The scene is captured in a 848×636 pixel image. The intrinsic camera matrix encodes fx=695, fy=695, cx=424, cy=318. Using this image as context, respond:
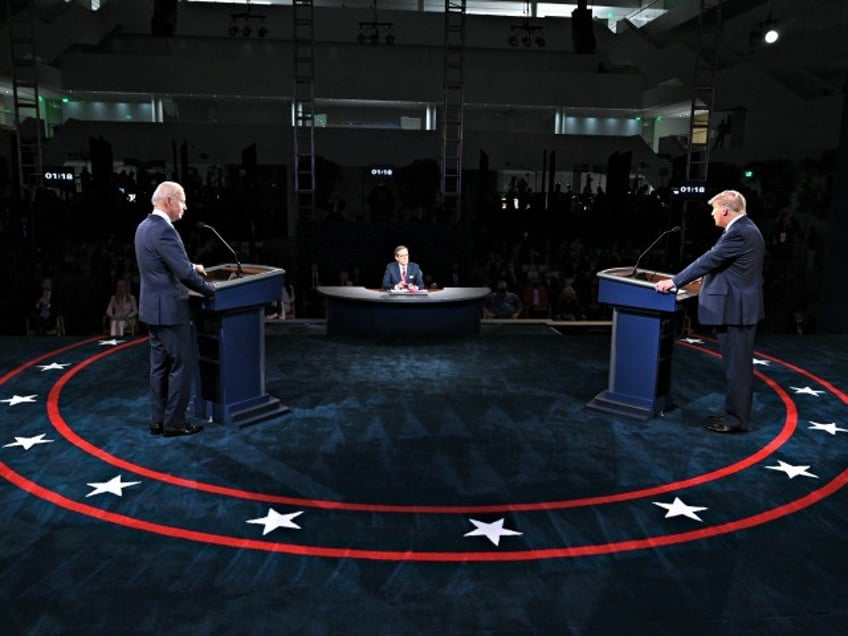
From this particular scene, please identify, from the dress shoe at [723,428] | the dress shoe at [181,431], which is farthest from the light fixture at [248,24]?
the dress shoe at [723,428]

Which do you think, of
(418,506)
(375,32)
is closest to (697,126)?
(375,32)

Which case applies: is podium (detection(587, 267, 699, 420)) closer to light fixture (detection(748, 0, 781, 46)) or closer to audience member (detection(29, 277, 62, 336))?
audience member (detection(29, 277, 62, 336))

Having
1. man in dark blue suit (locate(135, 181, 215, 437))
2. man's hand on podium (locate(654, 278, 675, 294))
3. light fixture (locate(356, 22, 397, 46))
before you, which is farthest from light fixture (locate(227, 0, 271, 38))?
man's hand on podium (locate(654, 278, 675, 294))

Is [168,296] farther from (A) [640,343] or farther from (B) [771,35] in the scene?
(B) [771,35]

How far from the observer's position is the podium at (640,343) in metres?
4.63

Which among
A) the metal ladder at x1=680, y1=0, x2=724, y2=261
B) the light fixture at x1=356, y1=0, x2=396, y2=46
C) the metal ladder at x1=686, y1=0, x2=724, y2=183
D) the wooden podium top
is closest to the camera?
the wooden podium top

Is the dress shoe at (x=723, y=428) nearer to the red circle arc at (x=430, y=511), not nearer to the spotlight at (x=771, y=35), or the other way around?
the red circle arc at (x=430, y=511)

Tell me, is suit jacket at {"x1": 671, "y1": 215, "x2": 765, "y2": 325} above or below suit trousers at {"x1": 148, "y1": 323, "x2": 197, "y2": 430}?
above

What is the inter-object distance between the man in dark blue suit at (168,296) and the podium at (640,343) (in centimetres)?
271

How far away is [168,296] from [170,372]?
50 centimetres

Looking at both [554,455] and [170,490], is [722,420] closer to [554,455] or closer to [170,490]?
[554,455]

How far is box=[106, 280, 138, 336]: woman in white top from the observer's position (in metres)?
7.45

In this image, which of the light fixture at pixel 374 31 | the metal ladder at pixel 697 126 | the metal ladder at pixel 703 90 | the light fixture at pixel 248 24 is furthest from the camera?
the light fixture at pixel 374 31

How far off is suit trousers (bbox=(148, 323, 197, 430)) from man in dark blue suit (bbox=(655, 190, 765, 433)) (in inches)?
117
